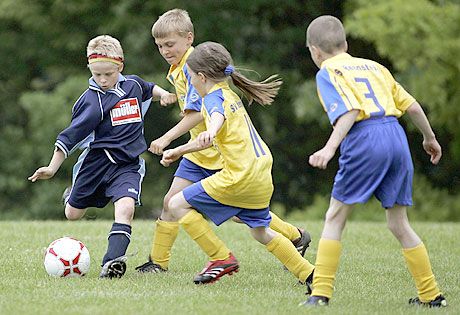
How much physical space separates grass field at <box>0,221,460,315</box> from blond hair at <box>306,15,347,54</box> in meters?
1.50

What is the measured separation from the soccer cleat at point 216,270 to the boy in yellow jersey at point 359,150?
38.8 inches

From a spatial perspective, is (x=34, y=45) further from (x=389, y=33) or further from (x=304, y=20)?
(x=389, y=33)

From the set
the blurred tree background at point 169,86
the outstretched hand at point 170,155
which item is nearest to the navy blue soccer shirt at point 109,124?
the outstretched hand at point 170,155

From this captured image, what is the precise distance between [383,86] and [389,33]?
10.9 m

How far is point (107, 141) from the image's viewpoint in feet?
23.9

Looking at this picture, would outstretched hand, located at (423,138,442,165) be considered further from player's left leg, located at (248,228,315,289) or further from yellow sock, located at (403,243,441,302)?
player's left leg, located at (248,228,315,289)

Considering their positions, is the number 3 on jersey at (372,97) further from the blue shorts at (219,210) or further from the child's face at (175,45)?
the child's face at (175,45)

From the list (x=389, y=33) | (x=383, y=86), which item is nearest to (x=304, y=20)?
(x=389, y=33)

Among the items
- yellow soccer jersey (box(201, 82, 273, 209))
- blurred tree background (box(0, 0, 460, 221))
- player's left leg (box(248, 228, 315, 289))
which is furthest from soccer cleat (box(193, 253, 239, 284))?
blurred tree background (box(0, 0, 460, 221))

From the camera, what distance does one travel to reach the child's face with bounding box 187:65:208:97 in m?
6.54

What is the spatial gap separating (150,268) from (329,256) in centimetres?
206

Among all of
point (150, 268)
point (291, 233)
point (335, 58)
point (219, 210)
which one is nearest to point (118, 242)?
point (150, 268)

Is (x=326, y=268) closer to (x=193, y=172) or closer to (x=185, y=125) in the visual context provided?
(x=185, y=125)

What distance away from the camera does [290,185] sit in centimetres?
2217
